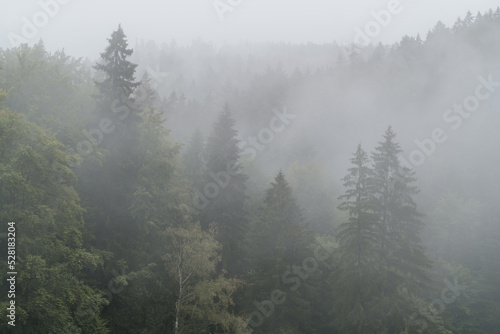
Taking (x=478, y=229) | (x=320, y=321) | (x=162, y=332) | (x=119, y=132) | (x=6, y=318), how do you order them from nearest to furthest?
(x=6, y=318), (x=162, y=332), (x=119, y=132), (x=320, y=321), (x=478, y=229)

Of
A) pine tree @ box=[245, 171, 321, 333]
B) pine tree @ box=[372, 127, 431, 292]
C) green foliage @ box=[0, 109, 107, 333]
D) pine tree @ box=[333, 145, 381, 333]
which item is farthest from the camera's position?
pine tree @ box=[245, 171, 321, 333]

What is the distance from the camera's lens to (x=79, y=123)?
25.7m

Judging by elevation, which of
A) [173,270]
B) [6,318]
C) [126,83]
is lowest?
[6,318]

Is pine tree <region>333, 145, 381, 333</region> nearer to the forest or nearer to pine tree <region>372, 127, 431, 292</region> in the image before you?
the forest

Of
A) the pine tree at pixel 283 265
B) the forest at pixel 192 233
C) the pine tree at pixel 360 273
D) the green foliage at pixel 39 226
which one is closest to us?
the green foliage at pixel 39 226

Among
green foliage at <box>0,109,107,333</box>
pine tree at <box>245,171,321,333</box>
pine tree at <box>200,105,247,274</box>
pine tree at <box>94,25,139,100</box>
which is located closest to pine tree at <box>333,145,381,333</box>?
pine tree at <box>245,171,321,333</box>

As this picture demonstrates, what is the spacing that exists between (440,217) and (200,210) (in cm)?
3420

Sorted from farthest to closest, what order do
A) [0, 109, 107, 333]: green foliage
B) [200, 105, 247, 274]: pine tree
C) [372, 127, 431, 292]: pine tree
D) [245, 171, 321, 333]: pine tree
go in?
[200, 105, 247, 274]: pine tree < [245, 171, 321, 333]: pine tree < [372, 127, 431, 292]: pine tree < [0, 109, 107, 333]: green foliage

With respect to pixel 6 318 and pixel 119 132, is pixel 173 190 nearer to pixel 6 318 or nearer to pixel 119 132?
pixel 119 132

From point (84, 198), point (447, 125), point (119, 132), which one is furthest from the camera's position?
point (447, 125)

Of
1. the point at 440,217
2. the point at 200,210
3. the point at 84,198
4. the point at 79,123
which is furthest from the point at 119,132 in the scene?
the point at 440,217

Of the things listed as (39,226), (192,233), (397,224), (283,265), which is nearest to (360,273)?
(397,224)

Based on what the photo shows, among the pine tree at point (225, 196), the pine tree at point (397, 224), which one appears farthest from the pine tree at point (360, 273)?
the pine tree at point (225, 196)

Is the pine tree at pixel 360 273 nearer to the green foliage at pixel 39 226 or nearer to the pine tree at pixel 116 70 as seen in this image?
the green foliage at pixel 39 226
